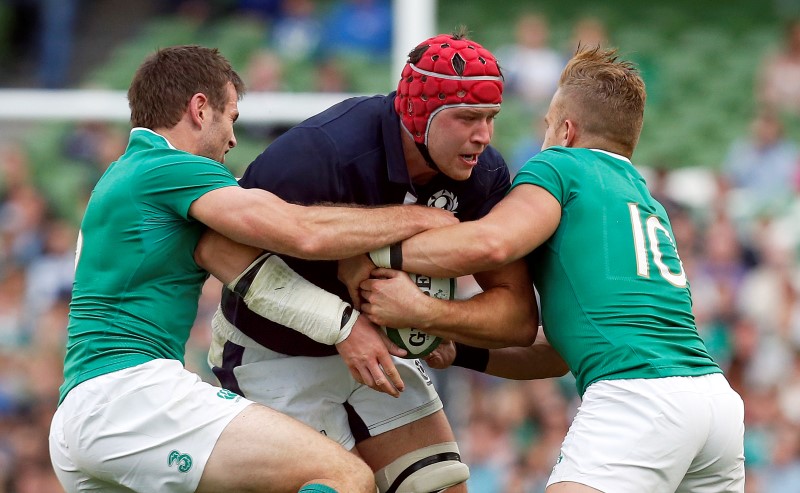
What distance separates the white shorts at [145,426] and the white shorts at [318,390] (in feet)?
2.15

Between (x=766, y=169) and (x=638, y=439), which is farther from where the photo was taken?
(x=766, y=169)

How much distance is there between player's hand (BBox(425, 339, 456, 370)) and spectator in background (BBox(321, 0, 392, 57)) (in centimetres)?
597

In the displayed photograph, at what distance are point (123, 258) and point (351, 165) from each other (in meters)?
0.95

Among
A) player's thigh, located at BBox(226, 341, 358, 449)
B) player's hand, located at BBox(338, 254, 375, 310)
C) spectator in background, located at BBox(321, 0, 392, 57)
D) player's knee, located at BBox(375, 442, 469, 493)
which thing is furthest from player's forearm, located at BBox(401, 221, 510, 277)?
spectator in background, located at BBox(321, 0, 392, 57)

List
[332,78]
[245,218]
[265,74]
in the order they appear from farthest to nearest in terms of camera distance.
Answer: [265,74] < [332,78] < [245,218]

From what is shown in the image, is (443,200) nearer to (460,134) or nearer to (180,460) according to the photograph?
(460,134)

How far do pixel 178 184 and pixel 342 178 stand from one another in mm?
672

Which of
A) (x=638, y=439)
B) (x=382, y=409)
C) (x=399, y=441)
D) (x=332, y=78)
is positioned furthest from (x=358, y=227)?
(x=332, y=78)

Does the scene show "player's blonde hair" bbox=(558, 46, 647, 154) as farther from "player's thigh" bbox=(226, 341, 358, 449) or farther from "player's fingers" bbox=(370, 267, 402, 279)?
"player's thigh" bbox=(226, 341, 358, 449)

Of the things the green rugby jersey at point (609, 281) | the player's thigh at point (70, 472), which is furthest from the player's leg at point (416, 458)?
the player's thigh at point (70, 472)

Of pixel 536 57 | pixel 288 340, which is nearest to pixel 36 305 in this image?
pixel 536 57

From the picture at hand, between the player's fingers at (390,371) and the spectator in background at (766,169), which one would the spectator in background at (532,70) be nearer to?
the spectator in background at (766,169)

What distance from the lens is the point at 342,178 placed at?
4762mm

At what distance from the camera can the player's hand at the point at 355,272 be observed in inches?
183
